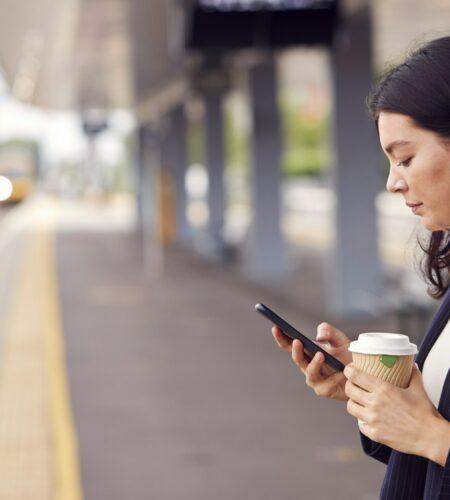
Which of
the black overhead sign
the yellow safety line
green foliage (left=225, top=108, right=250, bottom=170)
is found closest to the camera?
the yellow safety line

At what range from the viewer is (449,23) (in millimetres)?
16812

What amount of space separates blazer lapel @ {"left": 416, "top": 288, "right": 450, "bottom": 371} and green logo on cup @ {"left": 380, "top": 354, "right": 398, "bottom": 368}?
0.27m

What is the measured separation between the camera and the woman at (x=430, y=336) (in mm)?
1873

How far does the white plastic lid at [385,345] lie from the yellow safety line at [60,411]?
4180mm

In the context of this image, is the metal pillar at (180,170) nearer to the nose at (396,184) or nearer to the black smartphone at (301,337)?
the black smartphone at (301,337)

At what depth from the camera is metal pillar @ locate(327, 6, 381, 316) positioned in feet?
42.3

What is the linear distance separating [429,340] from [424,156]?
0.42 meters

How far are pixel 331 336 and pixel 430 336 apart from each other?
218 mm

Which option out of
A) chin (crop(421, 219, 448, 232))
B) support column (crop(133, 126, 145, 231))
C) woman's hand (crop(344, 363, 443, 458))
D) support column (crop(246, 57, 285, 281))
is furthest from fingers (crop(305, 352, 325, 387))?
support column (crop(133, 126, 145, 231))

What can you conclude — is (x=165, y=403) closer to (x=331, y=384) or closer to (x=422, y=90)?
(x=331, y=384)

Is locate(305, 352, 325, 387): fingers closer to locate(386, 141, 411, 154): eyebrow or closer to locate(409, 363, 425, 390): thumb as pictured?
locate(409, 363, 425, 390): thumb

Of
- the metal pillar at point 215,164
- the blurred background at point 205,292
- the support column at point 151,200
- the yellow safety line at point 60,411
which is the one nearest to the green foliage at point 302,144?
the support column at point 151,200

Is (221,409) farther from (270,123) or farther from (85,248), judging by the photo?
(85,248)

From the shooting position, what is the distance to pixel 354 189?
13.1 m
